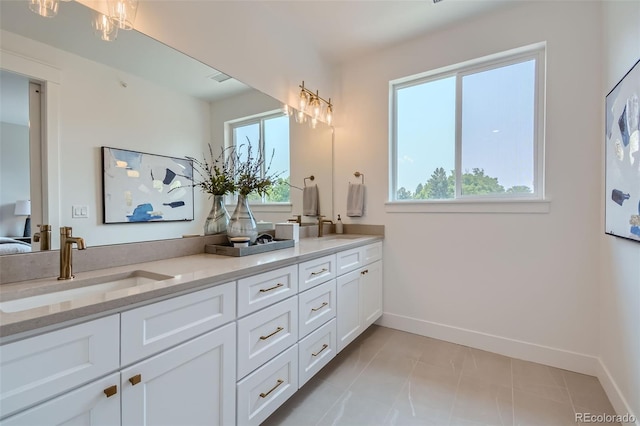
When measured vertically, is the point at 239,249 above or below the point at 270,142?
below

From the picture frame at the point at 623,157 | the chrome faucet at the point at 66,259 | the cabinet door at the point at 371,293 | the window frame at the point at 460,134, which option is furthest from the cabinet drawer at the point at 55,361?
the window frame at the point at 460,134

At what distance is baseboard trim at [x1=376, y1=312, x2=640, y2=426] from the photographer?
179cm

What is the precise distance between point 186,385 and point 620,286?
7.43 ft

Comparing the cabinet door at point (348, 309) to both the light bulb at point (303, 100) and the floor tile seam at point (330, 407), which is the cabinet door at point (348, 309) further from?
the light bulb at point (303, 100)

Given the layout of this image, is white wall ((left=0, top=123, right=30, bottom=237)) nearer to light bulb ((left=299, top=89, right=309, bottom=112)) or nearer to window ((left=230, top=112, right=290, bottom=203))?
window ((left=230, top=112, right=290, bottom=203))

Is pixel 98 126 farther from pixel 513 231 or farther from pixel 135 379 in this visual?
pixel 513 231

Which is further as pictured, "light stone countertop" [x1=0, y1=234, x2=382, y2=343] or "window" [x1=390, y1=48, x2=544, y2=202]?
"window" [x1=390, y1=48, x2=544, y2=202]

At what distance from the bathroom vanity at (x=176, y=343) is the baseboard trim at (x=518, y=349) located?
42.4 inches

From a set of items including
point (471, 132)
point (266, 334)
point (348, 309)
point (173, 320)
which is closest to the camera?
point (173, 320)

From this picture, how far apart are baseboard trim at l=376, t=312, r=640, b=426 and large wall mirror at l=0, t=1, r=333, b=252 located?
2075 millimetres

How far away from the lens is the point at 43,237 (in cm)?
118

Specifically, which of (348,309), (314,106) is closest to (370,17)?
(314,106)

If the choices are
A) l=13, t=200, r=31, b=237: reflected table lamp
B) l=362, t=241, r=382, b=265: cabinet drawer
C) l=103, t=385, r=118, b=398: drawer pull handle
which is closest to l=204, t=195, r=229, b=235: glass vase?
l=13, t=200, r=31, b=237: reflected table lamp

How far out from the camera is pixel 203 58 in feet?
5.91
